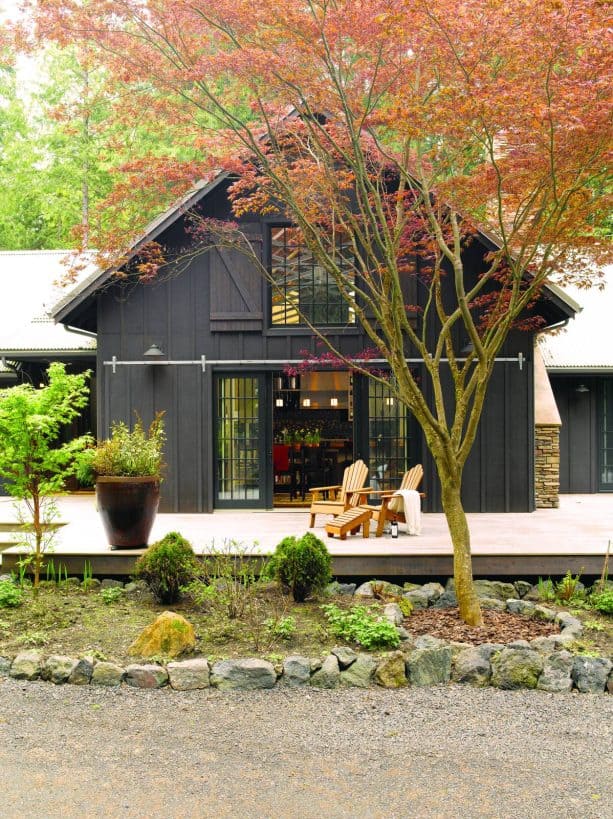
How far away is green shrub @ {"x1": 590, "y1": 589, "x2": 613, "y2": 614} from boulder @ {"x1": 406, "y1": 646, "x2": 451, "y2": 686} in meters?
1.70

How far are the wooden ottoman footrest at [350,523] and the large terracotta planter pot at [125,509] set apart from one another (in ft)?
6.19

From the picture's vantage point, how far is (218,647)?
17.4ft

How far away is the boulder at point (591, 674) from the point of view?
486 centimetres

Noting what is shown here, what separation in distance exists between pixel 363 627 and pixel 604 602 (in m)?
1.97

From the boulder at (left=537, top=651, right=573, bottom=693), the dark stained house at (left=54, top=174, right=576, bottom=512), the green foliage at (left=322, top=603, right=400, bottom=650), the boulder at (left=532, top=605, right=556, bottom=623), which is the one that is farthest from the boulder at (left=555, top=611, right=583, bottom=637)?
the dark stained house at (left=54, top=174, right=576, bottom=512)

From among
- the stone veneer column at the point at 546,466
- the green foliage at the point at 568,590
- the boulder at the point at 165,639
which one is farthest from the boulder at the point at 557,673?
the stone veneer column at the point at 546,466

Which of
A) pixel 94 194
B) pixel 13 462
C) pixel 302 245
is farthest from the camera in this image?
pixel 94 194

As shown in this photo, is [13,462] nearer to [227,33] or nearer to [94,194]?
[227,33]

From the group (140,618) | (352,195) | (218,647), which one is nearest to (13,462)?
(140,618)

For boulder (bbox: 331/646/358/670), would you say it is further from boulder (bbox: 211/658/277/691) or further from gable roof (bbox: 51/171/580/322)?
gable roof (bbox: 51/171/580/322)

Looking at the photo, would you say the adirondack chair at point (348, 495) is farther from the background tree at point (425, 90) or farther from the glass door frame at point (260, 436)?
the background tree at point (425, 90)

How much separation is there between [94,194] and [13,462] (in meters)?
16.6

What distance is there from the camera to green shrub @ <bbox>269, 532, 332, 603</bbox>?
20.0ft

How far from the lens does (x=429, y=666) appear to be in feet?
16.3
